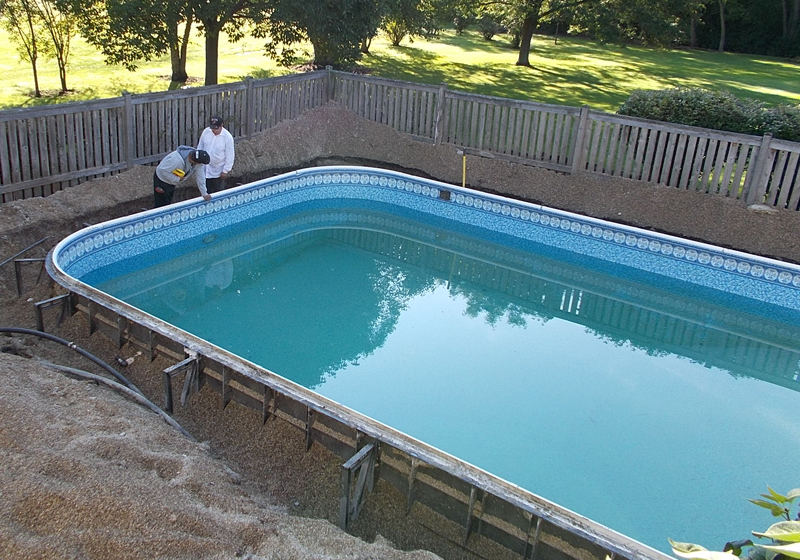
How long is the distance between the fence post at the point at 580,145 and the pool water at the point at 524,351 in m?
1.80

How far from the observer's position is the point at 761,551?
84.7 inches

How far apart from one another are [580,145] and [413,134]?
330 centimetres

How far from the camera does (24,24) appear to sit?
47.6 ft

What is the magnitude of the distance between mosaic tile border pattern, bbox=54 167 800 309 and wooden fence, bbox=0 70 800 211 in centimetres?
129

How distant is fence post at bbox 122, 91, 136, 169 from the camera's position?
420 inches

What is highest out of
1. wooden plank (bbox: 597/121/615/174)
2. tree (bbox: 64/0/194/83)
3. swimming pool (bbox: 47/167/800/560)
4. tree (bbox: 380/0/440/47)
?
tree (bbox: 380/0/440/47)

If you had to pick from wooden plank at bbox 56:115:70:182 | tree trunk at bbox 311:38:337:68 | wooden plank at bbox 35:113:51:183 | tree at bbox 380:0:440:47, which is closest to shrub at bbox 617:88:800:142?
tree at bbox 380:0:440:47

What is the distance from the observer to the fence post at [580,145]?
12.2m

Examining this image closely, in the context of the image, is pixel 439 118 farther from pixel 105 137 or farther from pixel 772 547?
pixel 772 547

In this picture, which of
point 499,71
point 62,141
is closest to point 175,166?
point 62,141

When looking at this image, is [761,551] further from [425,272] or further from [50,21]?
[50,21]

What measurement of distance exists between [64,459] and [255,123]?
9.43m

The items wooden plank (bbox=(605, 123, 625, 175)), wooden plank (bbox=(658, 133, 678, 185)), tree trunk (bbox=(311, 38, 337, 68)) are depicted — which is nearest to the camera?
wooden plank (bbox=(658, 133, 678, 185))

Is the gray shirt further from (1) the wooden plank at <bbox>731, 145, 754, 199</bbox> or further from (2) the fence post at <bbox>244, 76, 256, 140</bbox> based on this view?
(1) the wooden plank at <bbox>731, 145, 754, 199</bbox>
